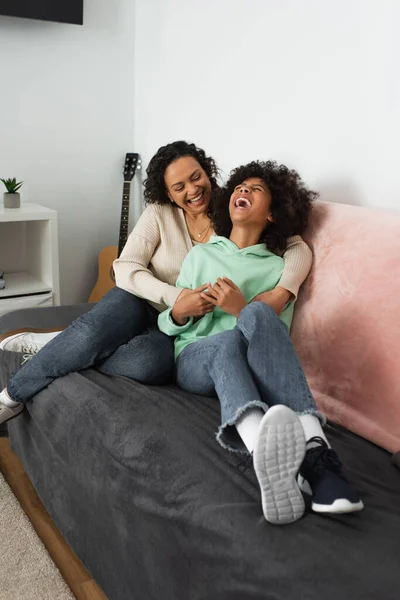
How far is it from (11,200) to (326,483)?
2.03 metres

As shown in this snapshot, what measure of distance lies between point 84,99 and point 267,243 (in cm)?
163

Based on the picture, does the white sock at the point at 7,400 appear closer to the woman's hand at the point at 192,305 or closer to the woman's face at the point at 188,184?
the woman's hand at the point at 192,305

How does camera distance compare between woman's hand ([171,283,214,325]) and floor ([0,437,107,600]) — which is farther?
woman's hand ([171,283,214,325])

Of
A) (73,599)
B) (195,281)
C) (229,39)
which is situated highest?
(229,39)

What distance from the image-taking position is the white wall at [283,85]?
1977 millimetres

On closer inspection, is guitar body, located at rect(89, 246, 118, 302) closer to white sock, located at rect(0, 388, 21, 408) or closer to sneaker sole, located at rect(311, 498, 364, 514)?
white sock, located at rect(0, 388, 21, 408)

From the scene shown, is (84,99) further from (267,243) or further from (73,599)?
(73,599)

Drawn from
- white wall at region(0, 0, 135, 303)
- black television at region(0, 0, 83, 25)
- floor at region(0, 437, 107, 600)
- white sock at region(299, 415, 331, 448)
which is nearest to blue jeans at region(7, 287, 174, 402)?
floor at region(0, 437, 107, 600)

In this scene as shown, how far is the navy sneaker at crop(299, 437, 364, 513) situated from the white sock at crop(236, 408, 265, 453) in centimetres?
12

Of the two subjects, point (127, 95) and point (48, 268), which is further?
point (127, 95)

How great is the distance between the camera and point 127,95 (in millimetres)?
3240

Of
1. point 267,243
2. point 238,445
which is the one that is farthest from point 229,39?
point 238,445

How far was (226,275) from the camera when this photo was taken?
183cm

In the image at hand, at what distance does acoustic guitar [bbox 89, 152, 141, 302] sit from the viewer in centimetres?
316
